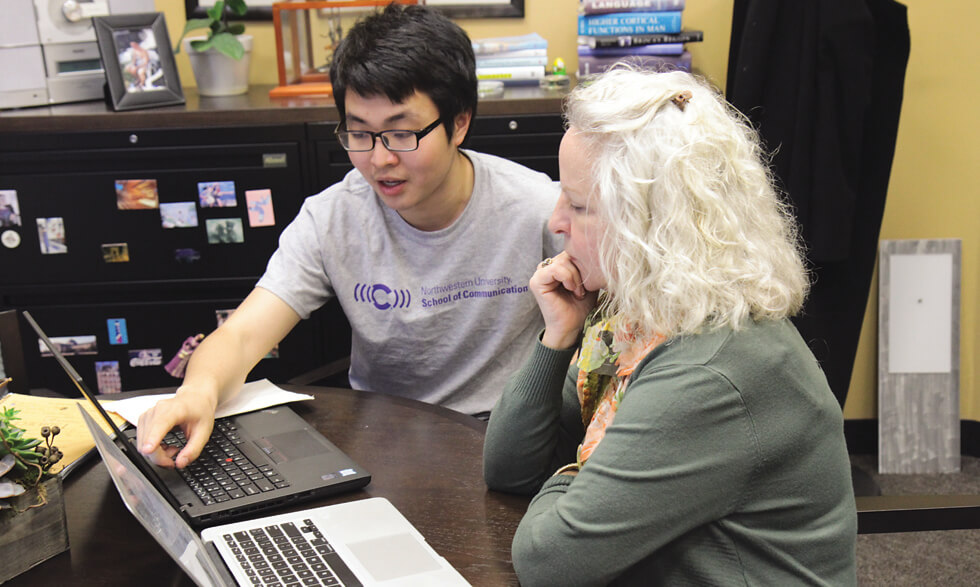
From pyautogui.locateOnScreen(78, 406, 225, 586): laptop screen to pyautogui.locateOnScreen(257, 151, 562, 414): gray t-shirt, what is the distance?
756mm

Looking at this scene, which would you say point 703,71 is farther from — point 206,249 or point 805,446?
point 805,446

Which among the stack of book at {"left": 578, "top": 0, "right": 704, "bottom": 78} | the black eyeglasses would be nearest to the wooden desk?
the black eyeglasses

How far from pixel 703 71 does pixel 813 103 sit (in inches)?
22.7

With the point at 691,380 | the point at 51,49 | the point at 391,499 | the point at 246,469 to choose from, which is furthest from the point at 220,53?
the point at 691,380

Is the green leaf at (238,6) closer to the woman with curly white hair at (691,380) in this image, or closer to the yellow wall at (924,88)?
the yellow wall at (924,88)

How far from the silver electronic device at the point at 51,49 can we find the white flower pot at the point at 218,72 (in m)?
0.21

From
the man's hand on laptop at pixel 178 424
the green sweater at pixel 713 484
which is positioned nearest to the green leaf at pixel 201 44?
the man's hand on laptop at pixel 178 424

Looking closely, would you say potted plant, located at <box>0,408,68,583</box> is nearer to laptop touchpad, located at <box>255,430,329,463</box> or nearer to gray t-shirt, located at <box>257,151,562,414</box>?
laptop touchpad, located at <box>255,430,329,463</box>

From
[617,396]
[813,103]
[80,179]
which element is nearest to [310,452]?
[617,396]

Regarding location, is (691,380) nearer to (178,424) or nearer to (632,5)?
(178,424)

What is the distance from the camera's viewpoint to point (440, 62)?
169 centimetres

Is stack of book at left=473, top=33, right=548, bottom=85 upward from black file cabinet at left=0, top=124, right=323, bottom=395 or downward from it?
upward

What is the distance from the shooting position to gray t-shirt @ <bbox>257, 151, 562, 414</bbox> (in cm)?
179

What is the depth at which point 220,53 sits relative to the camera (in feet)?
8.33
